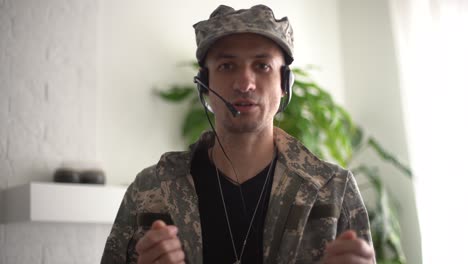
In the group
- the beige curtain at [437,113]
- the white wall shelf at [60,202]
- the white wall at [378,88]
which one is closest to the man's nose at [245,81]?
the white wall shelf at [60,202]

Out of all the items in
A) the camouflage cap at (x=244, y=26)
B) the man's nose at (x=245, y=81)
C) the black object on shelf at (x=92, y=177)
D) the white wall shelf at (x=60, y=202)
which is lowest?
the white wall shelf at (x=60, y=202)

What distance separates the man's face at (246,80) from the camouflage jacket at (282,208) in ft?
0.43

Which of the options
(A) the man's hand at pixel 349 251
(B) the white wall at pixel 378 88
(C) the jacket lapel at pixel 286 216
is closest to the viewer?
(A) the man's hand at pixel 349 251

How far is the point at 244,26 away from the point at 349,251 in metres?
0.62

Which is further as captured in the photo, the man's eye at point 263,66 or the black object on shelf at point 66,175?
the black object on shelf at point 66,175

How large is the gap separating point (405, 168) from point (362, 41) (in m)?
1.12

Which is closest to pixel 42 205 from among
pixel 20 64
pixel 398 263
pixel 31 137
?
pixel 31 137

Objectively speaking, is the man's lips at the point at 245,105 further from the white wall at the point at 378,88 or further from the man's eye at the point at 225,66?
the white wall at the point at 378,88

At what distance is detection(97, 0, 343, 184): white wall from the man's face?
151cm

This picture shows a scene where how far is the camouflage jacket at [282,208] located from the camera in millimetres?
1198

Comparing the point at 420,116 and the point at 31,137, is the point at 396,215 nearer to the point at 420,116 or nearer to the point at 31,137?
the point at 420,116

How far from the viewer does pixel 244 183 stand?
4.32 feet

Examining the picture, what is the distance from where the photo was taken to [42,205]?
2.17m

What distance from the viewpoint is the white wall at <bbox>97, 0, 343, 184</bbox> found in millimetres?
2758
